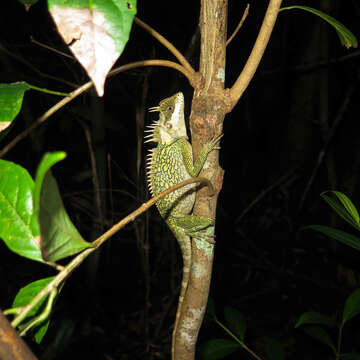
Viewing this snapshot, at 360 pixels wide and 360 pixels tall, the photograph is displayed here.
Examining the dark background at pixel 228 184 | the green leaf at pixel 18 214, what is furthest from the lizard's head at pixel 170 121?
the green leaf at pixel 18 214

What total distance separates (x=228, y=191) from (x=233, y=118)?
2.48ft

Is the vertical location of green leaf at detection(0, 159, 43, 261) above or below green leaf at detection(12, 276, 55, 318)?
above

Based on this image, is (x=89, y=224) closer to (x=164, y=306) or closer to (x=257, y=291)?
(x=164, y=306)

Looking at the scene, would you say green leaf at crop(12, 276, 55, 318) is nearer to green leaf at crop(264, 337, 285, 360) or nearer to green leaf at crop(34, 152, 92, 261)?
green leaf at crop(34, 152, 92, 261)

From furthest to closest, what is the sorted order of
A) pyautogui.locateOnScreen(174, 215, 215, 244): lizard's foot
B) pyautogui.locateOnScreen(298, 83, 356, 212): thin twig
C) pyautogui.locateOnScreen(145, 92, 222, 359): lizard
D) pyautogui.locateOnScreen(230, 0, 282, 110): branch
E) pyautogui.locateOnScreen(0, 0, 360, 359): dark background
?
pyautogui.locateOnScreen(298, 83, 356, 212): thin twig < pyautogui.locateOnScreen(0, 0, 360, 359): dark background < pyautogui.locateOnScreen(145, 92, 222, 359): lizard < pyautogui.locateOnScreen(174, 215, 215, 244): lizard's foot < pyautogui.locateOnScreen(230, 0, 282, 110): branch

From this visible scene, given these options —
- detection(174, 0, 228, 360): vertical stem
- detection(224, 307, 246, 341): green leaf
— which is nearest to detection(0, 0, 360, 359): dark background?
detection(224, 307, 246, 341): green leaf

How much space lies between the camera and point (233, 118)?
3.81 meters

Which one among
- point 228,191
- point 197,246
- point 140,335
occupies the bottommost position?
point 140,335

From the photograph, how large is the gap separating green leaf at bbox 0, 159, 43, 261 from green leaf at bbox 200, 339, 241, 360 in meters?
1.02

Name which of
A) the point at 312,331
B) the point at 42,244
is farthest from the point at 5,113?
the point at 312,331

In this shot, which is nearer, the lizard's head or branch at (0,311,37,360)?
branch at (0,311,37,360)

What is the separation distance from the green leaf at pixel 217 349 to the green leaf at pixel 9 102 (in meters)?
1.12

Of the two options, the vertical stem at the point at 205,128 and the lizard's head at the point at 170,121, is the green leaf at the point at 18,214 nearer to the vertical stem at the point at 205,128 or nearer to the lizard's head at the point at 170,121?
the vertical stem at the point at 205,128

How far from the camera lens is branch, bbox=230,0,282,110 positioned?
0.85 meters
